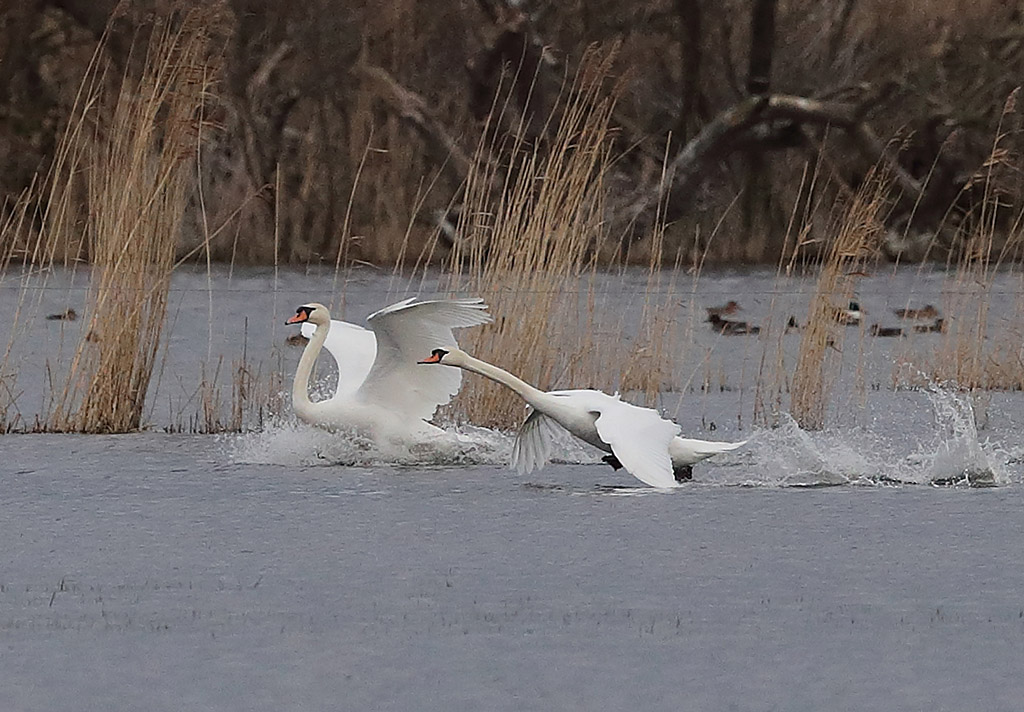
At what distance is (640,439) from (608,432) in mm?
110

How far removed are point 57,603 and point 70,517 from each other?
147 cm

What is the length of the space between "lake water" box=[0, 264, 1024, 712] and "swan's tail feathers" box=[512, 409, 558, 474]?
10cm

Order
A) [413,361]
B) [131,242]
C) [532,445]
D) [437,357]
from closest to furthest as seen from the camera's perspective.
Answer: [532,445]
[437,357]
[413,361]
[131,242]

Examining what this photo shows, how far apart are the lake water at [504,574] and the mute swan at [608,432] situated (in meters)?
0.14

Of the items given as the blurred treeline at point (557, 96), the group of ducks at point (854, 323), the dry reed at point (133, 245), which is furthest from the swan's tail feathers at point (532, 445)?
the blurred treeline at point (557, 96)

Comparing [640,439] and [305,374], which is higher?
[640,439]

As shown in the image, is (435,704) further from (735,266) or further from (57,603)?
(735,266)

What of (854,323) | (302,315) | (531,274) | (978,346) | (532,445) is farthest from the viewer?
(854,323)

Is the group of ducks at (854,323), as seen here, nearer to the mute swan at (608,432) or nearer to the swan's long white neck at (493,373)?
the swan's long white neck at (493,373)

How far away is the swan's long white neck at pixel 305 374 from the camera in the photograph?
8.16 metres

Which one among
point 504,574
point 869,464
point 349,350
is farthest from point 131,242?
point 504,574

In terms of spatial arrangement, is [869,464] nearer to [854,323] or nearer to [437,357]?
[437,357]

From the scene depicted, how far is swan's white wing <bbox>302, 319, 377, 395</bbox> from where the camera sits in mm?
8828

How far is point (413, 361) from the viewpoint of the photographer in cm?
830
